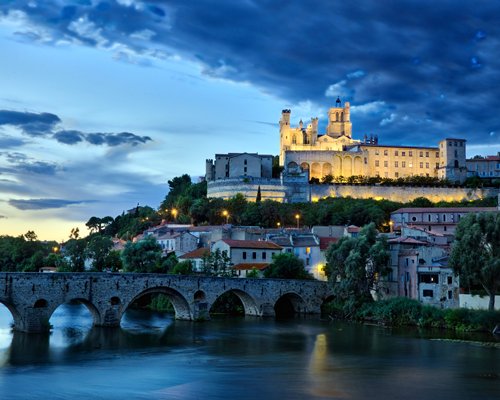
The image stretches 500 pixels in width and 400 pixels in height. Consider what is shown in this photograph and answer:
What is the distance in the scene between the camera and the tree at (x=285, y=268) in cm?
5991

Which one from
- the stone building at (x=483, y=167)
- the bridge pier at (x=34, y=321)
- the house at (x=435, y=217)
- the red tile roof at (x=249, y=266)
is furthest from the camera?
the stone building at (x=483, y=167)

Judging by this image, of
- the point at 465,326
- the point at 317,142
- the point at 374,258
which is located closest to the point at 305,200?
the point at 317,142

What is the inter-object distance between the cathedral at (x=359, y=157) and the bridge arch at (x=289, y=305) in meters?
49.9

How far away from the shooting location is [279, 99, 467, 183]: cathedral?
110938 millimetres

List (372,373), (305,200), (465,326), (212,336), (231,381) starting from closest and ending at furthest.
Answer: (231,381)
(372,373)
(212,336)
(465,326)
(305,200)

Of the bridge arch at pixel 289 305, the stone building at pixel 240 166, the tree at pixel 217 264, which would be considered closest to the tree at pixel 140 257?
the tree at pixel 217 264

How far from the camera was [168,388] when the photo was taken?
27.5 m

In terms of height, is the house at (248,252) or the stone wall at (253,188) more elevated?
the stone wall at (253,188)

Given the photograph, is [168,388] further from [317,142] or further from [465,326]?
[317,142]

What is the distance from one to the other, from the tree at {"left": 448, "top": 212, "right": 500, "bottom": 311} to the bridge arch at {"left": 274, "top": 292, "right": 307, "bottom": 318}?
16.0 meters

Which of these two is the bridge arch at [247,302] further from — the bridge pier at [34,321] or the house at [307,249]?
the bridge pier at [34,321]

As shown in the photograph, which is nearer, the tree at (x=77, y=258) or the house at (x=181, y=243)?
the tree at (x=77, y=258)

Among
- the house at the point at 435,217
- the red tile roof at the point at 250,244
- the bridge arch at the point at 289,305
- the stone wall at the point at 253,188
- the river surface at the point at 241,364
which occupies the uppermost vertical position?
the stone wall at the point at 253,188

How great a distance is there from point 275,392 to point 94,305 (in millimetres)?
20893
